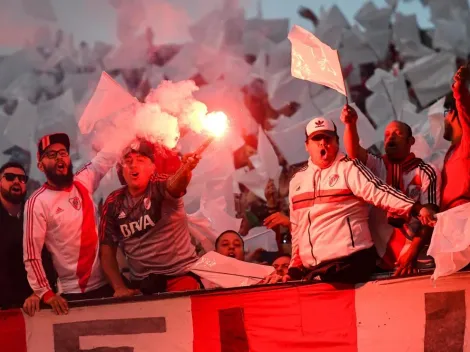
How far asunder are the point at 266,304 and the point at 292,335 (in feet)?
0.74

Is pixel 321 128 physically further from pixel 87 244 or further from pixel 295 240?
pixel 87 244

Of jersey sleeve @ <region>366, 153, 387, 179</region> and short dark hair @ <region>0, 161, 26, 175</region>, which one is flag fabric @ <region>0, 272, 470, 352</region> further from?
short dark hair @ <region>0, 161, 26, 175</region>

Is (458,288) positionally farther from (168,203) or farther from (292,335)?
(168,203)

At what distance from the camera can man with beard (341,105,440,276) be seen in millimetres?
4082

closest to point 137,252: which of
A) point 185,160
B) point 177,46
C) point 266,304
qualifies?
point 185,160

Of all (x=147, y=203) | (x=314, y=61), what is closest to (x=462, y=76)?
(x=314, y=61)

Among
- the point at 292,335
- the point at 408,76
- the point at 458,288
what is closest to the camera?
the point at 458,288

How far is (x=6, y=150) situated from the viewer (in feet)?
18.3

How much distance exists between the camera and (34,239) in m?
5.04

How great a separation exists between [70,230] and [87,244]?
15cm

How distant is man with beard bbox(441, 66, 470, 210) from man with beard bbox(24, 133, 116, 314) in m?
2.19

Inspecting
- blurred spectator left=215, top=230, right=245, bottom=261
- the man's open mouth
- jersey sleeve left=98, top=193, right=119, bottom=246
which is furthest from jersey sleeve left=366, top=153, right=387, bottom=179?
the man's open mouth

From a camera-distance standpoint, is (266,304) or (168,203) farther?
(168,203)

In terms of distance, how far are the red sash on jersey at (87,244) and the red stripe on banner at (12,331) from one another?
45 centimetres
